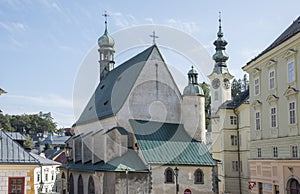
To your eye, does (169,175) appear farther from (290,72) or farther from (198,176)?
(290,72)

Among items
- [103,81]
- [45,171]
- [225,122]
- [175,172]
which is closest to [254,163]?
[175,172]

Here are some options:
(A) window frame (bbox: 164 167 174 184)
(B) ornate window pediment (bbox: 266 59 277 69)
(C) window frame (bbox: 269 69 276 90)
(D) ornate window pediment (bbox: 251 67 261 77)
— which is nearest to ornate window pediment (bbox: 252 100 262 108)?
(C) window frame (bbox: 269 69 276 90)

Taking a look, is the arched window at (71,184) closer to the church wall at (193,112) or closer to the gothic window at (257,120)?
the church wall at (193,112)

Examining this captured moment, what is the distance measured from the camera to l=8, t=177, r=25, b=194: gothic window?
18.8 m

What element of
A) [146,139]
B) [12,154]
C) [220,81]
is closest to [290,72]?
[146,139]

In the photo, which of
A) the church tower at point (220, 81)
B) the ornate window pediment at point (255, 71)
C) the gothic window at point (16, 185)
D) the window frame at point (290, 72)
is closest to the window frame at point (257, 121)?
the ornate window pediment at point (255, 71)

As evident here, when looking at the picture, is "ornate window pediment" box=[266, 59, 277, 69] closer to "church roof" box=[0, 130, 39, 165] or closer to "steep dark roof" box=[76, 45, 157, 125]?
"steep dark roof" box=[76, 45, 157, 125]

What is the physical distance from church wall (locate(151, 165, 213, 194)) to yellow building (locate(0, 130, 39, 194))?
42.7 feet

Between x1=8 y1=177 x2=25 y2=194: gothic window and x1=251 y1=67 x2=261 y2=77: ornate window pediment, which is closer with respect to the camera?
x1=8 y1=177 x2=25 y2=194: gothic window

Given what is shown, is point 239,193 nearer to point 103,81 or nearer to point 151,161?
point 151,161

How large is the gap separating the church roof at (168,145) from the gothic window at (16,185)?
13085 mm

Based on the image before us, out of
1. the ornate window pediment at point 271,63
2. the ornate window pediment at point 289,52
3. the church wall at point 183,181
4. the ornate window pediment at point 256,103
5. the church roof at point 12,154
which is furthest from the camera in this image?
the church wall at point 183,181

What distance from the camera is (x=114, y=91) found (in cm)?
3941

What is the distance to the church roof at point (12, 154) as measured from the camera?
19.0m
